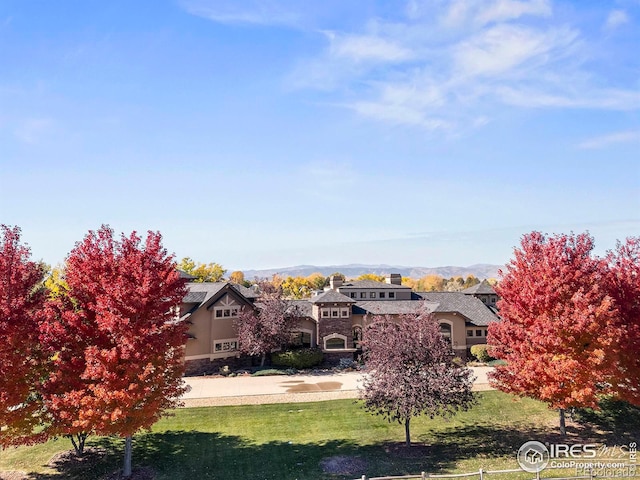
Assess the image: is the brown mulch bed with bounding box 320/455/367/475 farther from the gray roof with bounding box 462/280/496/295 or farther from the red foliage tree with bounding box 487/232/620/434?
the gray roof with bounding box 462/280/496/295

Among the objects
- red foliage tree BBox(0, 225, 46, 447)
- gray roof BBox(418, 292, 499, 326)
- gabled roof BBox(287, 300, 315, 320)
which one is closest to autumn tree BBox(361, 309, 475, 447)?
red foliage tree BBox(0, 225, 46, 447)

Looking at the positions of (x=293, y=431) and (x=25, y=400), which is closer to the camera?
(x=25, y=400)

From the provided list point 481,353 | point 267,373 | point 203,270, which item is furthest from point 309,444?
point 203,270

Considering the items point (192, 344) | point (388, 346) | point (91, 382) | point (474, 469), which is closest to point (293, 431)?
point (388, 346)

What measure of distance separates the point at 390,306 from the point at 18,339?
34.3m

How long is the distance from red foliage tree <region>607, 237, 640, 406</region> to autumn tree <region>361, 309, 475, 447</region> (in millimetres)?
7314

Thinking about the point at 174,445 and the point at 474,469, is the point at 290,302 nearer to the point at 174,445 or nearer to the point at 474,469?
the point at 174,445

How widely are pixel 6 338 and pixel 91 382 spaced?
3424 mm

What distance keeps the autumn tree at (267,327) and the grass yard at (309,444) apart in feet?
33.2

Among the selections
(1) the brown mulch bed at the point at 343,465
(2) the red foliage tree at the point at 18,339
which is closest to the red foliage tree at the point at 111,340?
(2) the red foliage tree at the point at 18,339

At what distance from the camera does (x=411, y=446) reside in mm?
20828

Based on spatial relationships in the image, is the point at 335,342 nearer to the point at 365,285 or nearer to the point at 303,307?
the point at 303,307

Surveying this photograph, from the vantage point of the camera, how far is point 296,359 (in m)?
37.9

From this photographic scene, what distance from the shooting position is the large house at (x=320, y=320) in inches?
1481
